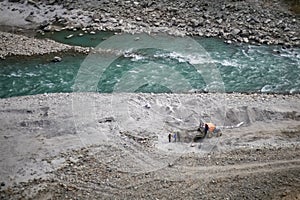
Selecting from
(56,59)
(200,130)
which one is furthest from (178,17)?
(200,130)

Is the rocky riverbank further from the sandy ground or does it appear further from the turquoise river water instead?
the sandy ground

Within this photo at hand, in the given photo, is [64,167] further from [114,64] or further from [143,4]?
[143,4]

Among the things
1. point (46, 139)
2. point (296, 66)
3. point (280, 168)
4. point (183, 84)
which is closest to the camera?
point (280, 168)

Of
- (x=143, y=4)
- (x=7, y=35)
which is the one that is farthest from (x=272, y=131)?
(x=7, y=35)

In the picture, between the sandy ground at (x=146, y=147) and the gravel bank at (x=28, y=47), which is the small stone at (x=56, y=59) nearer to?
the gravel bank at (x=28, y=47)

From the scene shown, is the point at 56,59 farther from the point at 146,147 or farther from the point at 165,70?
the point at 146,147

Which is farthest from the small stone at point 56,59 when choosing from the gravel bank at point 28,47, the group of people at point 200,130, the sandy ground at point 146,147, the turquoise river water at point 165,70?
the group of people at point 200,130
